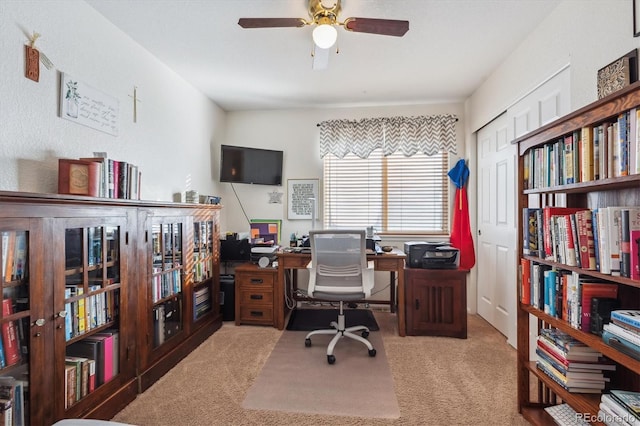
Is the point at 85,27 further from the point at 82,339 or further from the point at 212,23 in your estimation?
the point at 82,339

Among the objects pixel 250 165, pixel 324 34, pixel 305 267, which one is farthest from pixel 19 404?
pixel 250 165

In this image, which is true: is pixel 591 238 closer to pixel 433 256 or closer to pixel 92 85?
pixel 433 256

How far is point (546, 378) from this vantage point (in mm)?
1626

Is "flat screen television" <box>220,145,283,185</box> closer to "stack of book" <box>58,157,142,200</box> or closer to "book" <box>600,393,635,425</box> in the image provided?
"stack of book" <box>58,157,142,200</box>

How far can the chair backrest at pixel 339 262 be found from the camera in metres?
2.60

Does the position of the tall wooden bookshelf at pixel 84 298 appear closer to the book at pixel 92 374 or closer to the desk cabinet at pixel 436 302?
the book at pixel 92 374

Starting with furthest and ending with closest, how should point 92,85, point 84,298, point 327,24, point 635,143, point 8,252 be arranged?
1. point 92,85
2. point 327,24
3. point 84,298
4. point 8,252
5. point 635,143

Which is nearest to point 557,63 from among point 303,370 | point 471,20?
point 471,20

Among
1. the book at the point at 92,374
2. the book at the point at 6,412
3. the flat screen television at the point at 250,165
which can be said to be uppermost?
the flat screen television at the point at 250,165

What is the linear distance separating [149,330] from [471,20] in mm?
3063

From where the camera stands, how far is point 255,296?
3242 mm

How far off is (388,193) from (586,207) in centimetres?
231

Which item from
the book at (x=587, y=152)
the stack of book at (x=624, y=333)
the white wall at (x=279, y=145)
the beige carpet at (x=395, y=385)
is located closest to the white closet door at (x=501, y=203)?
the beige carpet at (x=395, y=385)

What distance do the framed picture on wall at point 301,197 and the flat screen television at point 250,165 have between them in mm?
198
